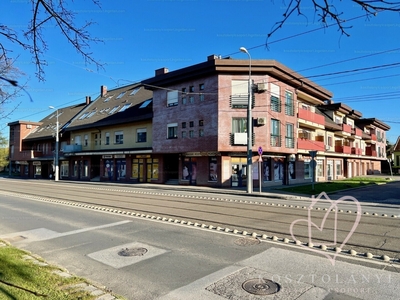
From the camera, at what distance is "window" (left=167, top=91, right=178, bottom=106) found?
29459 millimetres

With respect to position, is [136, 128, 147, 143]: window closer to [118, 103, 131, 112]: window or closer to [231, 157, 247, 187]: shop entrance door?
[118, 103, 131, 112]: window

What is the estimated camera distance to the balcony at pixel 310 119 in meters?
31.4

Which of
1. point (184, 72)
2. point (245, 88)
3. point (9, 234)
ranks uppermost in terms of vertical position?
point (184, 72)

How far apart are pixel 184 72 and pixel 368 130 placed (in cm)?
4524

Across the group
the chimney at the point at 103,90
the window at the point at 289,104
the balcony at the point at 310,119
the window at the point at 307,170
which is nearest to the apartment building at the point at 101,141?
the chimney at the point at 103,90

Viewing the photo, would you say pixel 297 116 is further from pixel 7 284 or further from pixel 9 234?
pixel 7 284

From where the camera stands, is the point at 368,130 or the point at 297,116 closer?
the point at 297,116

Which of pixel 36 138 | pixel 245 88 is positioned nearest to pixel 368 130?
pixel 245 88

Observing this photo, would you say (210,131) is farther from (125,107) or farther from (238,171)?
(125,107)

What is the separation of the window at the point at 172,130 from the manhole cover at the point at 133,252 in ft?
74.7

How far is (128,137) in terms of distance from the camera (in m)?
34.6

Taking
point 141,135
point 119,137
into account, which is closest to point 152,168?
point 141,135

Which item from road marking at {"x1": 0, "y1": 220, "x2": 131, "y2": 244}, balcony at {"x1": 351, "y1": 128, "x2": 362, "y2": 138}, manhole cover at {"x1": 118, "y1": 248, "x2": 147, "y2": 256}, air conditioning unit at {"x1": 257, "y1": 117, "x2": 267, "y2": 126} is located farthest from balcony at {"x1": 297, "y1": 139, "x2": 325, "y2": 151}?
manhole cover at {"x1": 118, "y1": 248, "x2": 147, "y2": 256}

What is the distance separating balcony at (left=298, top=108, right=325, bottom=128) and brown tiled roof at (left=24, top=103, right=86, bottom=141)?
34023mm
